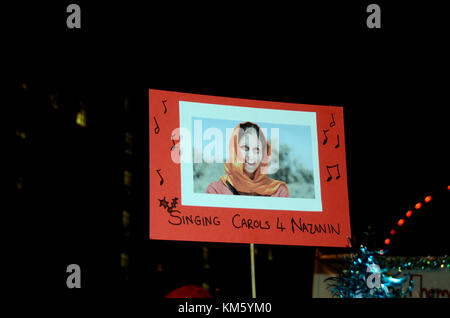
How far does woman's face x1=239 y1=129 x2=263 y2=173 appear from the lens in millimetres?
3180

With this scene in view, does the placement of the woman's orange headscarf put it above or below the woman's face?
below

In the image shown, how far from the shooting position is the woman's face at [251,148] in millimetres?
3180

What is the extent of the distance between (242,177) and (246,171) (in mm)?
42

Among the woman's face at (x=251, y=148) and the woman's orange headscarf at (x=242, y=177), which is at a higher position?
the woman's face at (x=251, y=148)

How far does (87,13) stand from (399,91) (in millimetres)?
1906

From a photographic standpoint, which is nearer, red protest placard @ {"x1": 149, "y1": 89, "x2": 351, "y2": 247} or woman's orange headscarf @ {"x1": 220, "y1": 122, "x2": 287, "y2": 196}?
red protest placard @ {"x1": 149, "y1": 89, "x2": 351, "y2": 247}

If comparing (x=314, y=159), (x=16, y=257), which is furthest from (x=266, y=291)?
(x=314, y=159)

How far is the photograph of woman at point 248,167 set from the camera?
10.2ft

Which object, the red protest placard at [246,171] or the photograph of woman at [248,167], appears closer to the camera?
the red protest placard at [246,171]

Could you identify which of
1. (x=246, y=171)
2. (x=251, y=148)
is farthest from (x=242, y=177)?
(x=251, y=148)

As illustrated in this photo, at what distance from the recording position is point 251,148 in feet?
10.5

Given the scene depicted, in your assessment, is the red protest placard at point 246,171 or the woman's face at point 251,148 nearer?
the red protest placard at point 246,171

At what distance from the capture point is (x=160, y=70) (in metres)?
3.88

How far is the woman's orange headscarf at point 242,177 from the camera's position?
10.2 ft
